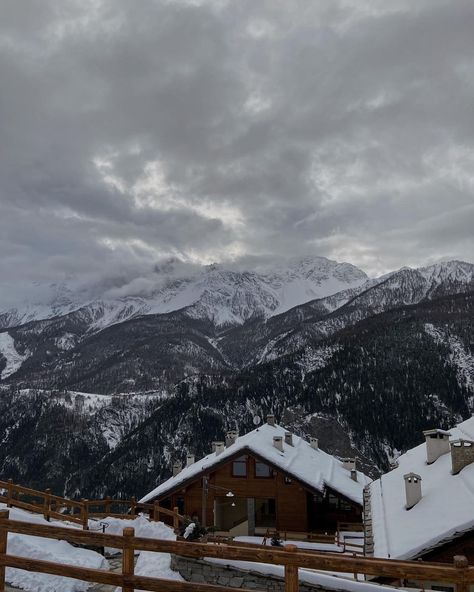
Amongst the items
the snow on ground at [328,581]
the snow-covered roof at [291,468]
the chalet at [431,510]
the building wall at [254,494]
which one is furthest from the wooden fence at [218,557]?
the building wall at [254,494]

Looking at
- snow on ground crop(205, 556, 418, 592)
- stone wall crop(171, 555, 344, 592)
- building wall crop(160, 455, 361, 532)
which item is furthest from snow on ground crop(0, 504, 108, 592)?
building wall crop(160, 455, 361, 532)

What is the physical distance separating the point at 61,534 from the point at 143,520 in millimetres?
18528

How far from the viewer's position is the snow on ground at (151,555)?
685 inches

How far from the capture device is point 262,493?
38156 millimetres

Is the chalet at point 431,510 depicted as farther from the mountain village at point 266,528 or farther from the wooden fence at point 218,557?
the wooden fence at point 218,557

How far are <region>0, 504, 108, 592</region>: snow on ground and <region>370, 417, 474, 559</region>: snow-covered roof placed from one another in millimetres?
9944

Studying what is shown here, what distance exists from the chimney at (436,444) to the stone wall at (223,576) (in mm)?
14765

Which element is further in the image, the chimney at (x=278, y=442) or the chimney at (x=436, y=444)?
the chimney at (x=278, y=442)

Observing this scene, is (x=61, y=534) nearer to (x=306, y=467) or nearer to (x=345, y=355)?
(x=306, y=467)

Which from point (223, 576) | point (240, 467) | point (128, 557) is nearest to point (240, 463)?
point (240, 467)

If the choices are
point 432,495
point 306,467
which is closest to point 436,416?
point 306,467

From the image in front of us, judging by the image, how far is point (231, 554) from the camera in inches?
252

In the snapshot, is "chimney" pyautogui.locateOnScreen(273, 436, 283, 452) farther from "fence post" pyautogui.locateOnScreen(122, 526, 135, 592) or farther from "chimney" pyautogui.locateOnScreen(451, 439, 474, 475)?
"fence post" pyautogui.locateOnScreen(122, 526, 135, 592)

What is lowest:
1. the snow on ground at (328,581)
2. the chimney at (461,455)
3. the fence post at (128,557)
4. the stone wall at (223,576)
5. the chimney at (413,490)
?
the stone wall at (223,576)
